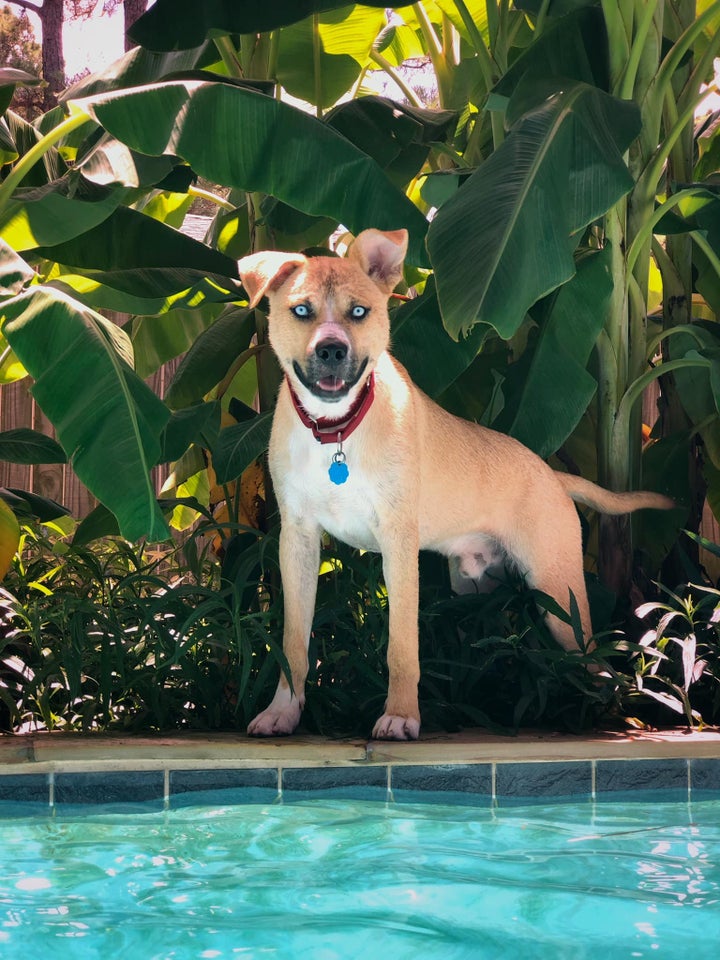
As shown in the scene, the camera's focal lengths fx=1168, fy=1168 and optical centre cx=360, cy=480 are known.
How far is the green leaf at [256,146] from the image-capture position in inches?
147

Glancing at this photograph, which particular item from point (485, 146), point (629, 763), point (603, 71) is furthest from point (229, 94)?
point (629, 763)

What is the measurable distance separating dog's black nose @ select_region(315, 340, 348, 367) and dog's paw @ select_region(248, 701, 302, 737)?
1.27 m

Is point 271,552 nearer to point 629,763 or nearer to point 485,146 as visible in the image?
point 629,763

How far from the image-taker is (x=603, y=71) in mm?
4566

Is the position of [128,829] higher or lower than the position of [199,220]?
lower

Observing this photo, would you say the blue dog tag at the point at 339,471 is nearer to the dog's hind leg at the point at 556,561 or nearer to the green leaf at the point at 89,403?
the green leaf at the point at 89,403

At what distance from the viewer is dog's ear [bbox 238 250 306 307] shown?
3662 mm

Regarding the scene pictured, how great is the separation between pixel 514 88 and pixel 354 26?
145cm

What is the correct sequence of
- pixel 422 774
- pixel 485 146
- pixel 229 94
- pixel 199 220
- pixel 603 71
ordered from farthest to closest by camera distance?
1. pixel 199 220
2. pixel 485 146
3. pixel 603 71
4. pixel 229 94
5. pixel 422 774

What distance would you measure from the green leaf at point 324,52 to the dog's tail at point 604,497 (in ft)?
7.22

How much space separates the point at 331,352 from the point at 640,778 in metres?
1.67

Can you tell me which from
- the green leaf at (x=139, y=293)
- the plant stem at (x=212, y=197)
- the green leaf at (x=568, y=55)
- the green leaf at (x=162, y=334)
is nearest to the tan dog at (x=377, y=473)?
the green leaf at (x=139, y=293)

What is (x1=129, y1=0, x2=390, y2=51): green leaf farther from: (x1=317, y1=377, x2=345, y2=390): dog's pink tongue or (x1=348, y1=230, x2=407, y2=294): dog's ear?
(x1=317, y1=377, x2=345, y2=390): dog's pink tongue

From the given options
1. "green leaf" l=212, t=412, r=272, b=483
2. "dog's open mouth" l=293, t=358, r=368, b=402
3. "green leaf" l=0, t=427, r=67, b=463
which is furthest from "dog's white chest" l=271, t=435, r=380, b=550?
"green leaf" l=0, t=427, r=67, b=463
